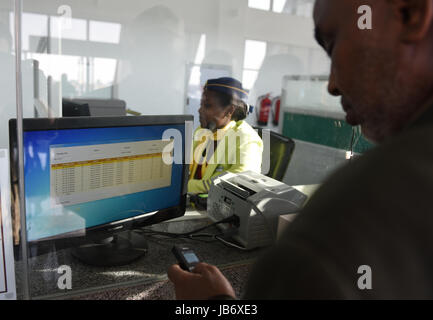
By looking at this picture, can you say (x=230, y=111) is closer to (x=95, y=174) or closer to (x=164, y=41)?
(x=95, y=174)

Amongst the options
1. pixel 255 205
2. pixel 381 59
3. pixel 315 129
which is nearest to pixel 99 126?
pixel 255 205

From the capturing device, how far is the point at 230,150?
1.90m

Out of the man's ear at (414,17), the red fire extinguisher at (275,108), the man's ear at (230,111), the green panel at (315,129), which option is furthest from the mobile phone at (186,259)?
the red fire extinguisher at (275,108)

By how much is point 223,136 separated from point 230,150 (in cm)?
15

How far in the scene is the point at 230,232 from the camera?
116 centimetres

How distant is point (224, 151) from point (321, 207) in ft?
5.42

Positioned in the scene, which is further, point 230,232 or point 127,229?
point 230,232

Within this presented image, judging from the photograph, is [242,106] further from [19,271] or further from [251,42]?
[251,42]

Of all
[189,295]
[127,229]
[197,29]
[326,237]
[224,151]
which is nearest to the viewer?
[326,237]

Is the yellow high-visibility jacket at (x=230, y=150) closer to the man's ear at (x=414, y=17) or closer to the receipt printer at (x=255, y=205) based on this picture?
the receipt printer at (x=255, y=205)

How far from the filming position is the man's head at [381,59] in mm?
414

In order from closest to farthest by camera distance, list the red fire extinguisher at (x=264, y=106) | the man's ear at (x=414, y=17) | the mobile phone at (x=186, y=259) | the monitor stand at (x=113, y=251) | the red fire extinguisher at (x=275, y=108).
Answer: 1. the man's ear at (x=414, y=17)
2. the mobile phone at (x=186, y=259)
3. the monitor stand at (x=113, y=251)
4. the red fire extinguisher at (x=275, y=108)
5. the red fire extinguisher at (x=264, y=106)
